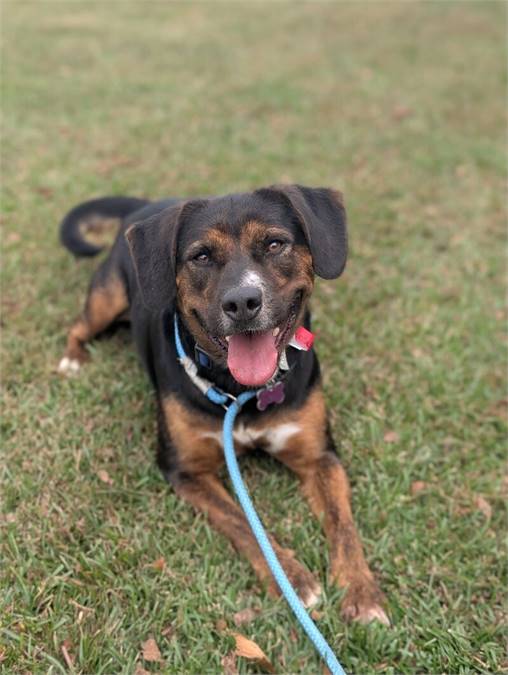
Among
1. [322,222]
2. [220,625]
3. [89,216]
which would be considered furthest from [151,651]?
[89,216]

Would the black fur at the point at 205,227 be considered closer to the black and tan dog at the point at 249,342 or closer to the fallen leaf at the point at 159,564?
the black and tan dog at the point at 249,342

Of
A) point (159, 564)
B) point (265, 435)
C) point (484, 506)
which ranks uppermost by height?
point (265, 435)

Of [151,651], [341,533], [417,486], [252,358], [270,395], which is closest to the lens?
[151,651]

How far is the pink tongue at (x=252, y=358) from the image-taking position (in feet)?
10.8

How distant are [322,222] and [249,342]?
0.77 metres

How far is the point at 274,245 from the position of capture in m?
3.38

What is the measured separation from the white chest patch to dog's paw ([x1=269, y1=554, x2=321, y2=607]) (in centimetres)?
68

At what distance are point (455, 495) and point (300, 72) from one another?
950cm

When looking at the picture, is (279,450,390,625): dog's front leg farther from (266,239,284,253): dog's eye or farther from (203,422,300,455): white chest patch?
(266,239,284,253): dog's eye

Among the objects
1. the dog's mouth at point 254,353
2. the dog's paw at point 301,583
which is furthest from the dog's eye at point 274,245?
the dog's paw at point 301,583

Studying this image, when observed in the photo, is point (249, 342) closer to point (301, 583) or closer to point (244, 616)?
point (301, 583)

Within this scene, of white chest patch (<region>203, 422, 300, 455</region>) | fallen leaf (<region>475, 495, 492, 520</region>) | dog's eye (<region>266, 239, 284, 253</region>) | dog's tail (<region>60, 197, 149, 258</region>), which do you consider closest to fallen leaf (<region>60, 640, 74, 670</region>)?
white chest patch (<region>203, 422, 300, 455</region>)

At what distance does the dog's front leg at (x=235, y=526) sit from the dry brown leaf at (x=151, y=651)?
637 millimetres

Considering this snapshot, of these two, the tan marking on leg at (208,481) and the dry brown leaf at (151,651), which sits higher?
the tan marking on leg at (208,481)
